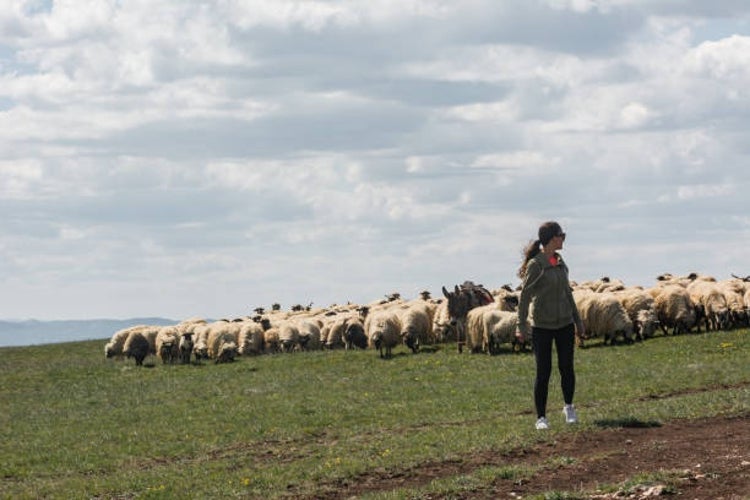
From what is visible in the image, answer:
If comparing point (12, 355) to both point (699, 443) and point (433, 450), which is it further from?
point (699, 443)

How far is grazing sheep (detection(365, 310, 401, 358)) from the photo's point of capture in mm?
38812

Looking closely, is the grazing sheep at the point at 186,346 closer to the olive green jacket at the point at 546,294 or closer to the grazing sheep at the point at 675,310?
the grazing sheep at the point at 675,310

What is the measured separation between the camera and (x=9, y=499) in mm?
17953

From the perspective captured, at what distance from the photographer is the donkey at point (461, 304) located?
3909 centimetres

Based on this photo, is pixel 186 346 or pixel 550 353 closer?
pixel 550 353

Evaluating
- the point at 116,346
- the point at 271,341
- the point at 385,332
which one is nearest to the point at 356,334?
the point at 385,332

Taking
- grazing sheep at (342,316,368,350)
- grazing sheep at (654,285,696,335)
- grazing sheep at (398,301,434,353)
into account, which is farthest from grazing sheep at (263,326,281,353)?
grazing sheep at (654,285,696,335)

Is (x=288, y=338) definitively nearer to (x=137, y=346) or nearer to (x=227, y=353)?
(x=227, y=353)

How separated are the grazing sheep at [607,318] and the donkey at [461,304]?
4.42 metres

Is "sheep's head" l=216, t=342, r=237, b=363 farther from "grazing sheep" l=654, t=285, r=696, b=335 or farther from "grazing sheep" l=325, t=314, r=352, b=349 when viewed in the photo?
"grazing sheep" l=654, t=285, r=696, b=335

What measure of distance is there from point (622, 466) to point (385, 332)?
978 inches

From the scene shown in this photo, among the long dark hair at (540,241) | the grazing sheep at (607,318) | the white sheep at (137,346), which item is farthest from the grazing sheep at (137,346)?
the long dark hair at (540,241)

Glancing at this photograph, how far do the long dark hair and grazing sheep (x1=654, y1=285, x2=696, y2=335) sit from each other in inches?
865

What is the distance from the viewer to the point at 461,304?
131 feet
